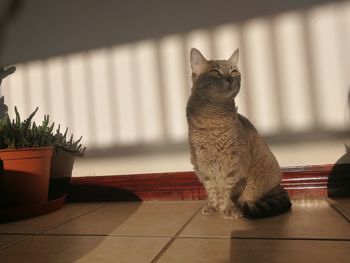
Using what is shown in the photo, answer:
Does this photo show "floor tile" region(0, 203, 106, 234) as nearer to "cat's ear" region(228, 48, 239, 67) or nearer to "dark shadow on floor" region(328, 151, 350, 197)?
"cat's ear" region(228, 48, 239, 67)

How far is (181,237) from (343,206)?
0.58 metres

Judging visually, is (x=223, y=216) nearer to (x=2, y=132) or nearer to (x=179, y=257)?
(x=179, y=257)

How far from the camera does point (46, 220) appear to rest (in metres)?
1.13

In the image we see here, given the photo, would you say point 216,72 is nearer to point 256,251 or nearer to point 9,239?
point 256,251

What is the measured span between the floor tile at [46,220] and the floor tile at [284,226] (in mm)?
475

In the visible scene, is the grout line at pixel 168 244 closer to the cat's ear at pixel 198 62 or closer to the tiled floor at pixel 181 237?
the tiled floor at pixel 181 237

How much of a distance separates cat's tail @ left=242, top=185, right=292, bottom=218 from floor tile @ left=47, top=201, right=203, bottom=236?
→ 20 centimetres

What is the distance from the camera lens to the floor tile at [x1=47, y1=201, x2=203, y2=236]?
37.0 inches

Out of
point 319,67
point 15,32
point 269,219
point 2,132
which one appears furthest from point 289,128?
point 15,32

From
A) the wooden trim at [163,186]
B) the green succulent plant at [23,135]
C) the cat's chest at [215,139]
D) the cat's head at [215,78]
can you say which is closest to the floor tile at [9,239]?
→ the green succulent plant at [23,135]

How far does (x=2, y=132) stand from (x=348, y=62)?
1364 mm

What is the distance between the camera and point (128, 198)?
1391mm

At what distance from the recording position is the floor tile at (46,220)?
1.02 metres

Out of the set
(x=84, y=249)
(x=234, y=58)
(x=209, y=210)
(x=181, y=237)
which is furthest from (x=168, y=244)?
(x=234, y=58)
